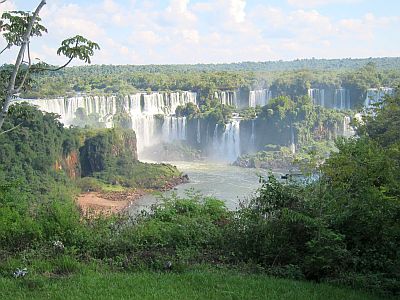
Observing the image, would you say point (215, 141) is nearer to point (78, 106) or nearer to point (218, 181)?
point (78, 106)

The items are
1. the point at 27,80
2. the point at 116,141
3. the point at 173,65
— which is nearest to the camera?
the point at 27,80

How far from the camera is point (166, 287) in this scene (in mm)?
4207

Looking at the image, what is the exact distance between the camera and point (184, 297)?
4.00 metres

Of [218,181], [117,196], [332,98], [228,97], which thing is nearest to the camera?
[117,196]

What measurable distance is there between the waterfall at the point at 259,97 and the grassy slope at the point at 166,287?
1983 inches

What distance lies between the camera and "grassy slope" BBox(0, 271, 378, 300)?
3.99 metres

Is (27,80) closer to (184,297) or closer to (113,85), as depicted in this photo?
(184,297)

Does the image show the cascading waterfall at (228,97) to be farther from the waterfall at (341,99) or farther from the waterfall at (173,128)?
the waterfall at (341,99)

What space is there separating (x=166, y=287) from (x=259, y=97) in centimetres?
5267

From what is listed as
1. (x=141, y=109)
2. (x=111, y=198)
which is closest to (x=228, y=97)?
(x=141, y=109)

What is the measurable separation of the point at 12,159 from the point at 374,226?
23.5 metres

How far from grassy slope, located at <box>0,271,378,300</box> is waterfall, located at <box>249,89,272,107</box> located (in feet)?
165

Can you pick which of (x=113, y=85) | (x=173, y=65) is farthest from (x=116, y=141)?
(x=173, y=65)

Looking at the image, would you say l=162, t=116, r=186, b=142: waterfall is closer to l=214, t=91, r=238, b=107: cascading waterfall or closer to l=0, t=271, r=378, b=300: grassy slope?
l=214, t=91, r=238, b=107: cascading waterfall
